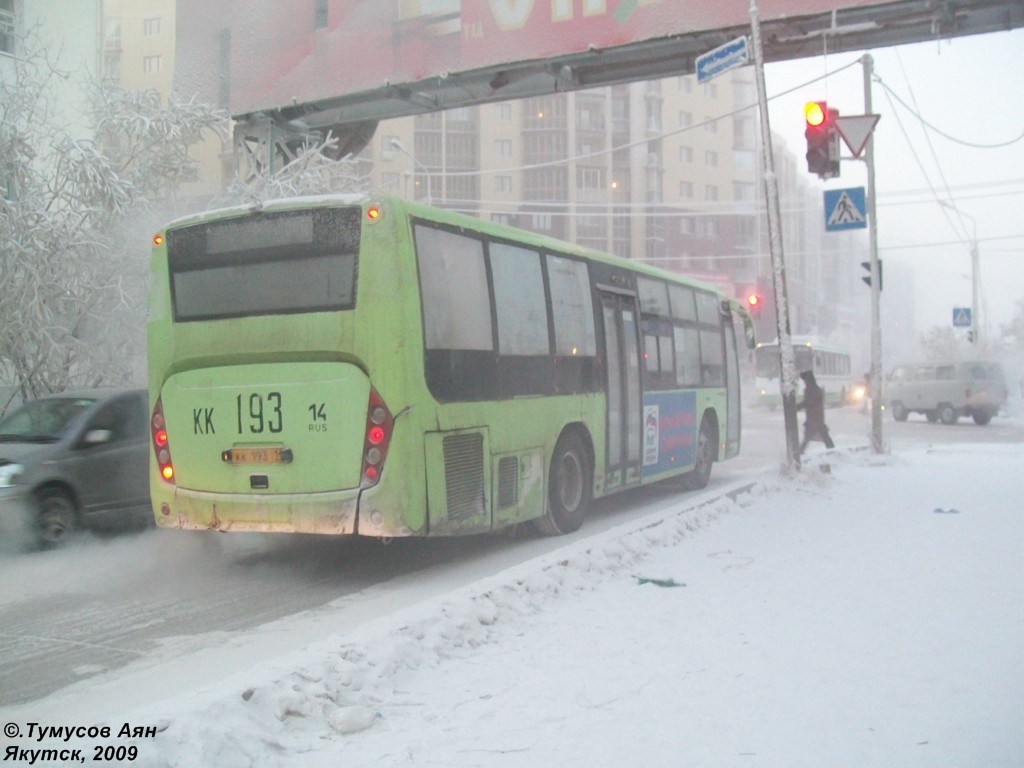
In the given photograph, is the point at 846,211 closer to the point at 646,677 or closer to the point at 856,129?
the point at 856,129

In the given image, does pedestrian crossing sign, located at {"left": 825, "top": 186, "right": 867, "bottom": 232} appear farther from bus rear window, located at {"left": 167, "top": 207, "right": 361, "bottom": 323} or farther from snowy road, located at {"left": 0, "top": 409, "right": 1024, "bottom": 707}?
bus rear window, located at {"left": 167, "top": 207, "right": 361, "bottom": 323}

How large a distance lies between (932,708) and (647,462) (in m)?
7.61

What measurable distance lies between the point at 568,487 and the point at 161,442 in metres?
4.06

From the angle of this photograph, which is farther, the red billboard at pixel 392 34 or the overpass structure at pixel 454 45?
the red billboard at pixel 392 34

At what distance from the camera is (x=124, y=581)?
815cm

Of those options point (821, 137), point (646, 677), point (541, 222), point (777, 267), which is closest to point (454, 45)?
point (821, 137)

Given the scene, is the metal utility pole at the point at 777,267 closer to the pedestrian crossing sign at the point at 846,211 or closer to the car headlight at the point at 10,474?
the pedestrian crossing sign at the point at 846,211

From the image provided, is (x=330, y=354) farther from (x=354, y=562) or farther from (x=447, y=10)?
(x=447, y=10)

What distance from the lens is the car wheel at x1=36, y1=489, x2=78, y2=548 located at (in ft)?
30.5

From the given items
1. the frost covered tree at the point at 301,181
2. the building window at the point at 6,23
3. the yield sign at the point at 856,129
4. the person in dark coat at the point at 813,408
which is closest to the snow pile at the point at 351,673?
the yield sign at the point at 856,129

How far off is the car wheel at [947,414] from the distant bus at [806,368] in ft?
22.9

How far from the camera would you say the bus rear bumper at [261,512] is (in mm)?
7418

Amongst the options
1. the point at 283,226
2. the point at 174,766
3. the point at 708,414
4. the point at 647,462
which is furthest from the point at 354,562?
the point at 708,414

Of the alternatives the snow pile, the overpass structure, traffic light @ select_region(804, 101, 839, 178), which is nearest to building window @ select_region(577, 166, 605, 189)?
the overpass structure
